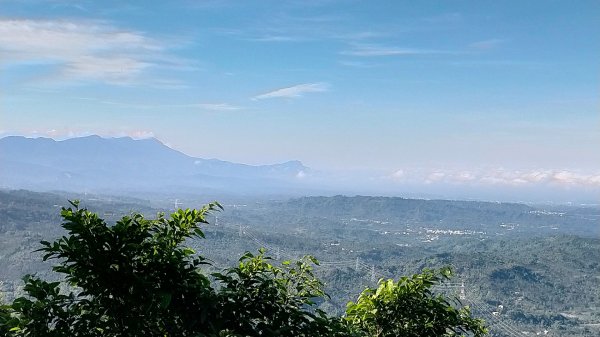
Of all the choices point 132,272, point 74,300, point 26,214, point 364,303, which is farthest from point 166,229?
point 26,214

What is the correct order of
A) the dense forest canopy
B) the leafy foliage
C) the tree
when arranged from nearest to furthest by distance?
the tree → the leafy foliage → the dense forest canopy

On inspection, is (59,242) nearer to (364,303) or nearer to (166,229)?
(166,229)

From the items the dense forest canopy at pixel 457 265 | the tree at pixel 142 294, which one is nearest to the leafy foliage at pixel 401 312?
the tree at pixel 142 294

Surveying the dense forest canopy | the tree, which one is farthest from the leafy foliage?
the dense forest canopy

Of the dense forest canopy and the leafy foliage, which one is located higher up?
the leafy foliage

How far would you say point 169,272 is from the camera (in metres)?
3.63

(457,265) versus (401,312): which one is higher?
(401,312)

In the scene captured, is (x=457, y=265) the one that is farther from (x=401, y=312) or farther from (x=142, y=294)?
(x=142, y=294)

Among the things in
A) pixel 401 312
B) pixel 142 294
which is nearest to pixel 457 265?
pixel 401 312

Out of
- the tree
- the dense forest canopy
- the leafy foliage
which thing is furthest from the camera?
the dense forest canopy

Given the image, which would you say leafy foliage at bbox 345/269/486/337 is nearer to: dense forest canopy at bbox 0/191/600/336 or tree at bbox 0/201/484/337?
tree at bbox 0/201/484/337

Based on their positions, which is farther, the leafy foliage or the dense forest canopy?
the dense forest canopy

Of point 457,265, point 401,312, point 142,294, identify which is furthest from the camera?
point 457,265

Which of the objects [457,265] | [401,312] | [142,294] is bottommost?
[457,265]
